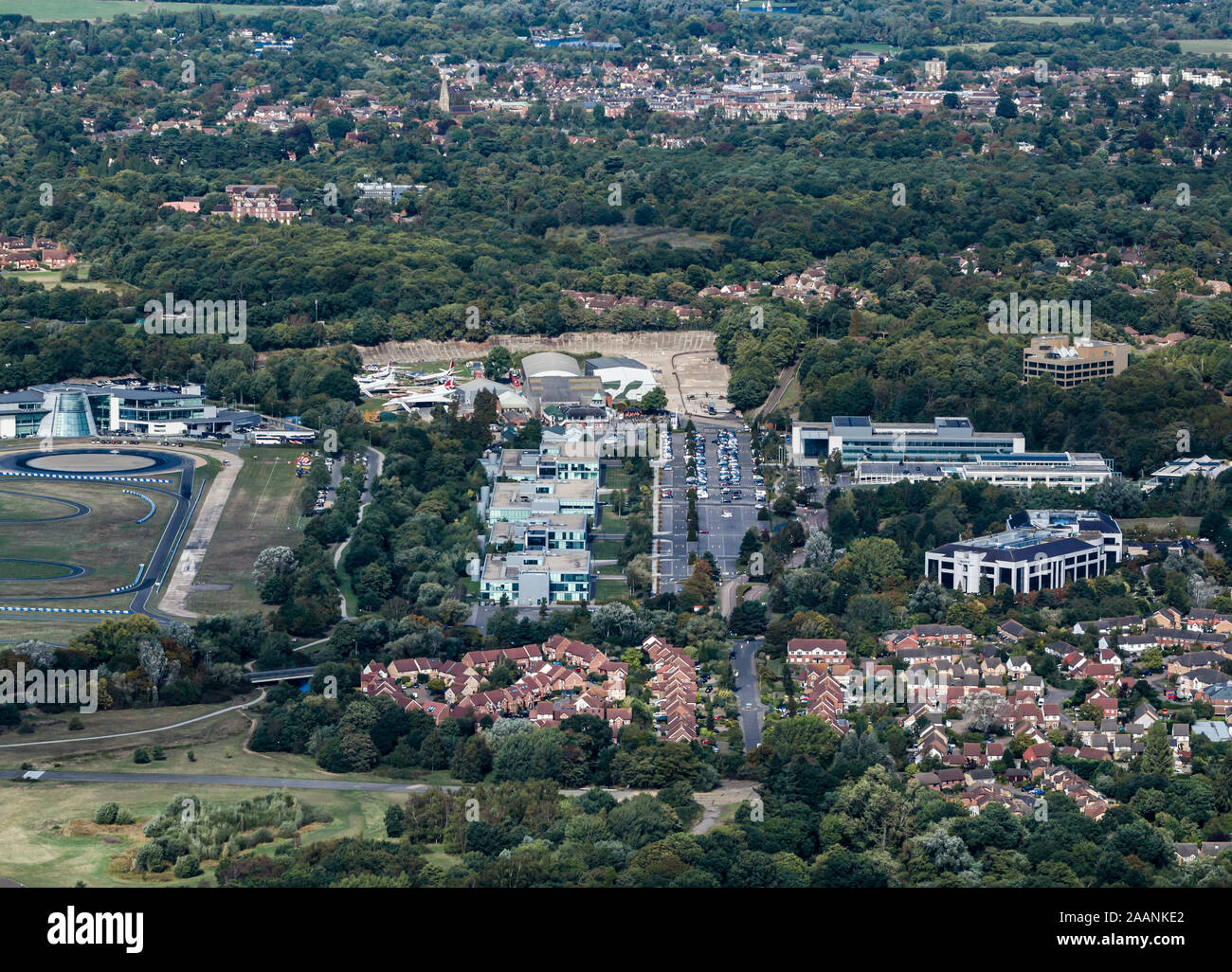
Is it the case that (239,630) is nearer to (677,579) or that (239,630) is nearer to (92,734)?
(92,734)

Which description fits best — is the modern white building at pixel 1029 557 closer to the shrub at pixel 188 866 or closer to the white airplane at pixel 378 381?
the shrub at pixel 188 866

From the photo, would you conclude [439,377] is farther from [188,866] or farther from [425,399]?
[188,866]

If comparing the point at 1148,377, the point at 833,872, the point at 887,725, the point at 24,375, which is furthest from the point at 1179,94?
the point at 833,872

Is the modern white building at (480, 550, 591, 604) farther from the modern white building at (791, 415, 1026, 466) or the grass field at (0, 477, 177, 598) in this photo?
the modern white building at (791, 415, 1026, 466)

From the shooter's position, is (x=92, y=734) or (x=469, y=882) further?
(x=92, y=734)

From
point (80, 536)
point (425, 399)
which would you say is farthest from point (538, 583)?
point (425, 399)

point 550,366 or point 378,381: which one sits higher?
point 550,366
